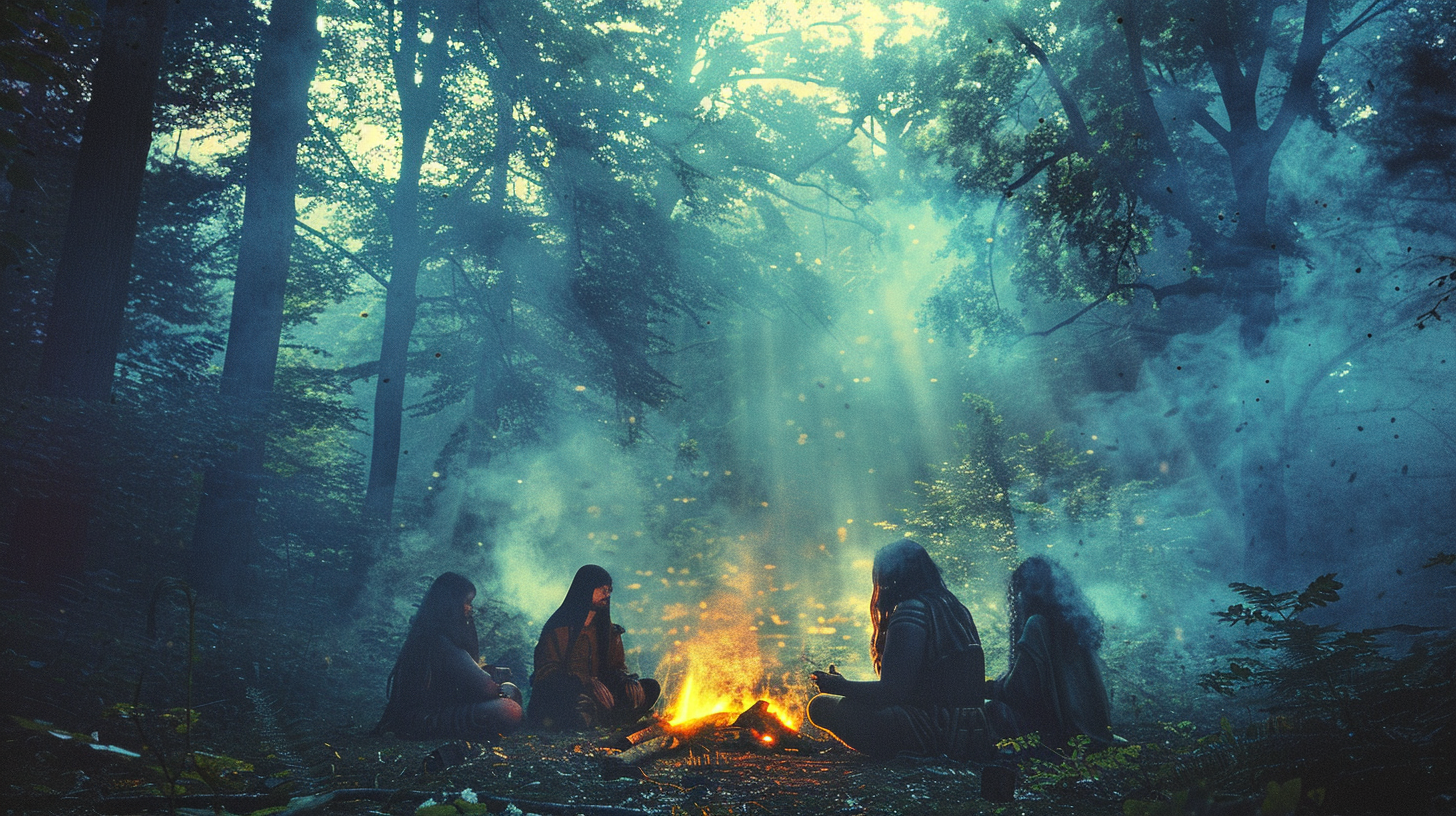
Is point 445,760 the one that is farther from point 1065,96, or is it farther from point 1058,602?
point 1065,96

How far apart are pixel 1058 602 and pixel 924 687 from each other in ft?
4.39

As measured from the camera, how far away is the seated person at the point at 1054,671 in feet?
18.4

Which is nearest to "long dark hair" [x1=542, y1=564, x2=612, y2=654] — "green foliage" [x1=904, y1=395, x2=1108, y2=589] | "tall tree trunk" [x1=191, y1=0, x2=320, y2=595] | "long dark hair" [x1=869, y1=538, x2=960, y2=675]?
"long dark hair" [x1=869, y1=538, x2=960, y2=675]

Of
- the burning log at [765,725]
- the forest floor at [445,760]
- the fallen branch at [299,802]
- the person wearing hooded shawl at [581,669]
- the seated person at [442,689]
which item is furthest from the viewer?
the person wearing hooded shawl at [581,669]

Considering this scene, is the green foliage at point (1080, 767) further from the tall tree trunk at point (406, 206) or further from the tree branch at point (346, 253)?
the tree branch at point (346, 253)

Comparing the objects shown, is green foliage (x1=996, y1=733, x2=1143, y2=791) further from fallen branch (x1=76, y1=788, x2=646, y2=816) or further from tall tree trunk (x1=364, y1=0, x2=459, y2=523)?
tall tree trunk (x1=364, y1=0, x2=459, y2=523)

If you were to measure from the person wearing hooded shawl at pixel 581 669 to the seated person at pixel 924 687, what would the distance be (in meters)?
2.45

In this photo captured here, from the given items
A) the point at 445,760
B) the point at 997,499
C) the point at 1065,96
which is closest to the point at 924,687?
the point at 445,760

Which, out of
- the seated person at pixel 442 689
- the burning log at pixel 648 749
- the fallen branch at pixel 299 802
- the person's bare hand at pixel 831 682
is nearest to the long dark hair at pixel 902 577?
the person's bare hand at pixel 831 682

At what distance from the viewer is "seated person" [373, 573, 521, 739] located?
607cm

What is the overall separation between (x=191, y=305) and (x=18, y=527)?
8.54 m

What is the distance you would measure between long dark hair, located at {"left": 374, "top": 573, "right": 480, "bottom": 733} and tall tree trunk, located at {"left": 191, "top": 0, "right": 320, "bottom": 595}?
462 cm

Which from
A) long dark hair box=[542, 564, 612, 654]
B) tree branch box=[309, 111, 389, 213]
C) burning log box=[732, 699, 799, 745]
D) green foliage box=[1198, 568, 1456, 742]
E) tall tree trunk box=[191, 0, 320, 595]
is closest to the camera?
green foliage box=[1198, 568, 1456, 742]

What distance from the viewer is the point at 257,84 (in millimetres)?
10414
